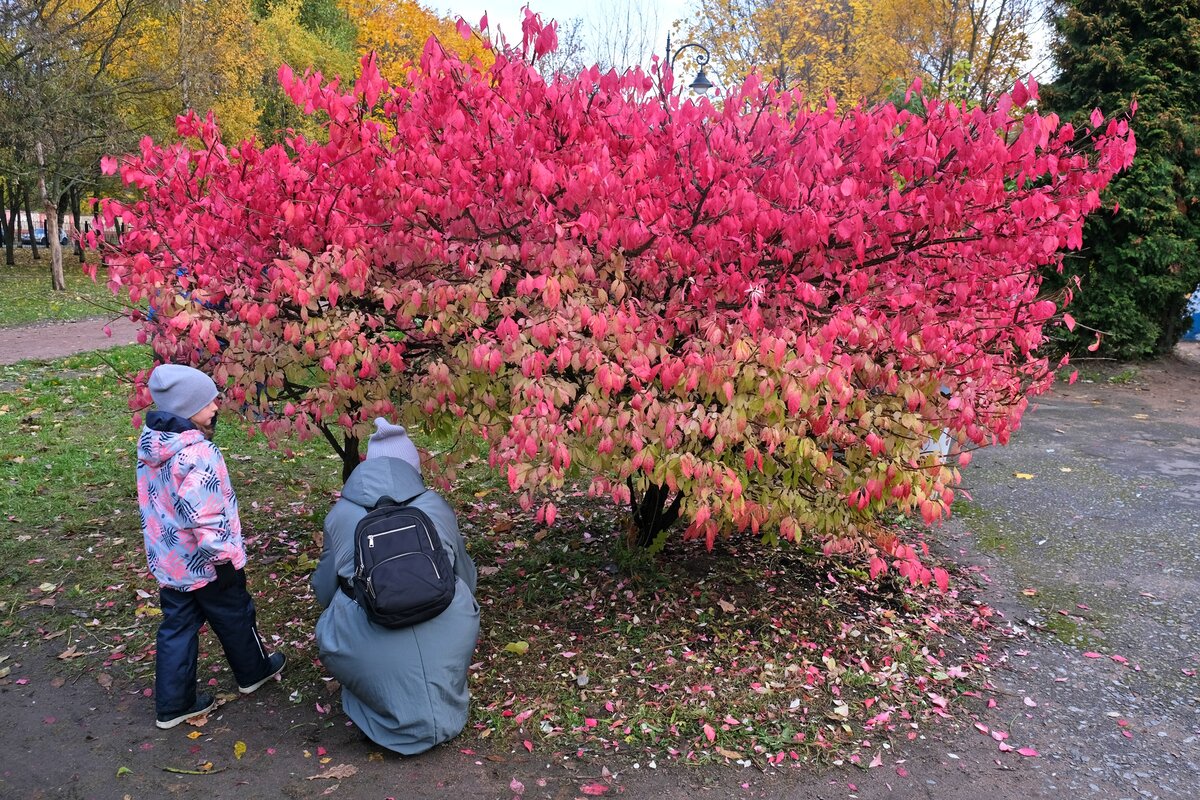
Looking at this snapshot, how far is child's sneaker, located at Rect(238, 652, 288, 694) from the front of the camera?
3527 mm

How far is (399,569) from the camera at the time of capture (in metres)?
2.93

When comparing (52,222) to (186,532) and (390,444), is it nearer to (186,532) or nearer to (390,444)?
(186,532)

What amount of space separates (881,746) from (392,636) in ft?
6.30

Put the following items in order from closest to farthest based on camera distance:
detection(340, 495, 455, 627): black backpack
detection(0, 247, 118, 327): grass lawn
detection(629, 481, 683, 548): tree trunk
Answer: detection(340, 495, 455, 627): black backpack → detection(629, 481, 683, 548): tree trunk → detection(0, 247, 118, 327): grass lawn

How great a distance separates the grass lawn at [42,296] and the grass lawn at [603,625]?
226 inches

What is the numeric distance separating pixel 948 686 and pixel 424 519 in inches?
94.3

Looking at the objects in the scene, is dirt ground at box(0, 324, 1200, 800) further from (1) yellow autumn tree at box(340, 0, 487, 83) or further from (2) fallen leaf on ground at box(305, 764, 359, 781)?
(1) yellow autumn tree at box(340, 0, 487, 83)

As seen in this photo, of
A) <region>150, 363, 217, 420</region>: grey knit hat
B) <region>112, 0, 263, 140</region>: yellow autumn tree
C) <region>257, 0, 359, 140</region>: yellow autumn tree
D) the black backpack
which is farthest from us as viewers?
<region>257, 0, 359, 140</region>: yellow autumn tree

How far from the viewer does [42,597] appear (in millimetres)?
4328

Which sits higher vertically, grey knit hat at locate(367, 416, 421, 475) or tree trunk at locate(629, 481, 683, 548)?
grey knit hat at locate(367, 416, 421, 475)

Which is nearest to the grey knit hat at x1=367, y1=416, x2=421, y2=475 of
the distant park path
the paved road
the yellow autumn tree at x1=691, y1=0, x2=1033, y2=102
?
the paved road

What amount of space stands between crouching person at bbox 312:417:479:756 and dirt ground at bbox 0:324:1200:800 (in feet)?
0.53

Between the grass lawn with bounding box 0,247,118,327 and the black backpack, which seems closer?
the black backpack

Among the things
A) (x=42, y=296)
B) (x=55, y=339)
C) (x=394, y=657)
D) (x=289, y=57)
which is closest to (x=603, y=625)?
(x=394, y=657)
